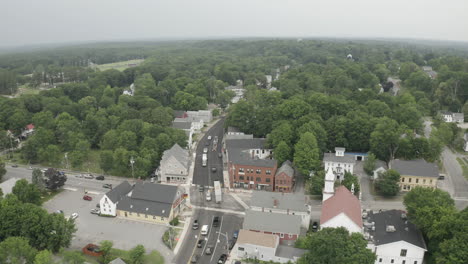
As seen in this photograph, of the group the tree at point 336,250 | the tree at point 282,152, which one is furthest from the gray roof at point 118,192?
the tree at point 336,250

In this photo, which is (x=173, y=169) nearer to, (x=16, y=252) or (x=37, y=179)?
(x=37, y=179)

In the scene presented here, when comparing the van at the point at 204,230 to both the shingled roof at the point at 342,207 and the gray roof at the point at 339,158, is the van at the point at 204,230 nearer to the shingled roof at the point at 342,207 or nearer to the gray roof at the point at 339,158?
the shingled roof at the point at 342,207

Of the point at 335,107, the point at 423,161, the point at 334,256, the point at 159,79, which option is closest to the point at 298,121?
the point at 335,107

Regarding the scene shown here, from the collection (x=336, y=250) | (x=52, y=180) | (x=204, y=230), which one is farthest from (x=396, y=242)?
(x=52, y=180)

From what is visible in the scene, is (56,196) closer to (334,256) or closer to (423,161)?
(334,256)

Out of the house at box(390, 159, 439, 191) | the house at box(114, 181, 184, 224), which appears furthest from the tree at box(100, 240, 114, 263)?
the house at box(390, 159, 439, 191)

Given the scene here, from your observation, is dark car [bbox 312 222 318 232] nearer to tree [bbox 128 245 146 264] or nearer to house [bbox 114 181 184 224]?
house [bbox 114 181 184 224]

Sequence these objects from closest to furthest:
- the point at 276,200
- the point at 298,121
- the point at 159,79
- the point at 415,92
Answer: the point at 276,200 < the point at 298,121 < the point at 415,92 < the point at 159,79
